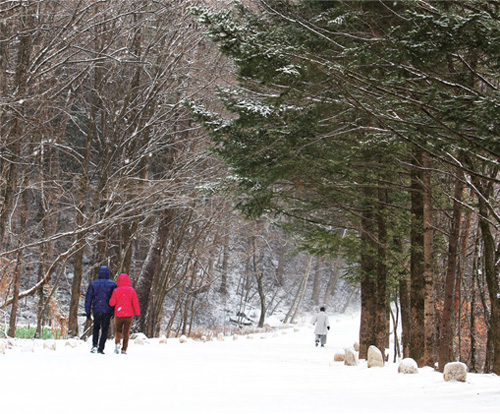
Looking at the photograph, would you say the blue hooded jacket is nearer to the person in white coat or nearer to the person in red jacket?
the person in red jacket

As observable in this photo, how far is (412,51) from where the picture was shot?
5629 mm

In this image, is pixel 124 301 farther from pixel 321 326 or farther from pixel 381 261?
pixel 321 326

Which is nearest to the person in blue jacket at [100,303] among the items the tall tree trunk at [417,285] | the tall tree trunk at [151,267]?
the tall tree trunk at [417,285]

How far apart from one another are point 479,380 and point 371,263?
16.9ft

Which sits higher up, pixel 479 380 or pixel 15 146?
pixel 15 146

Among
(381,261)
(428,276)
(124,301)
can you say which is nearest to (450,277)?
(428,276)

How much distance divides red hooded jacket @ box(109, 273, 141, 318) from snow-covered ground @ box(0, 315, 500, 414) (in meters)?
1.37

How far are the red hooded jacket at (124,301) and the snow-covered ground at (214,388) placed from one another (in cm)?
137

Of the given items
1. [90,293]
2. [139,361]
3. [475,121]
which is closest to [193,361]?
[139,361]

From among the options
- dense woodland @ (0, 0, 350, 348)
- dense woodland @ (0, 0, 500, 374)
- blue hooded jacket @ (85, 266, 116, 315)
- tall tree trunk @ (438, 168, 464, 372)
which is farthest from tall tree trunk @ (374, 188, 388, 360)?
blue hooded jacket @ (85, 266, 116, 315)

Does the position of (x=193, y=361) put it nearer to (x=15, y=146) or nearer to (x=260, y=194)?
(x=260, y=194)

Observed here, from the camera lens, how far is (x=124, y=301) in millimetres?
10539

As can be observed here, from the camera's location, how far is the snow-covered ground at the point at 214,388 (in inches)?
190

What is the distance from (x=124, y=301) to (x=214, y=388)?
15.9 feet
